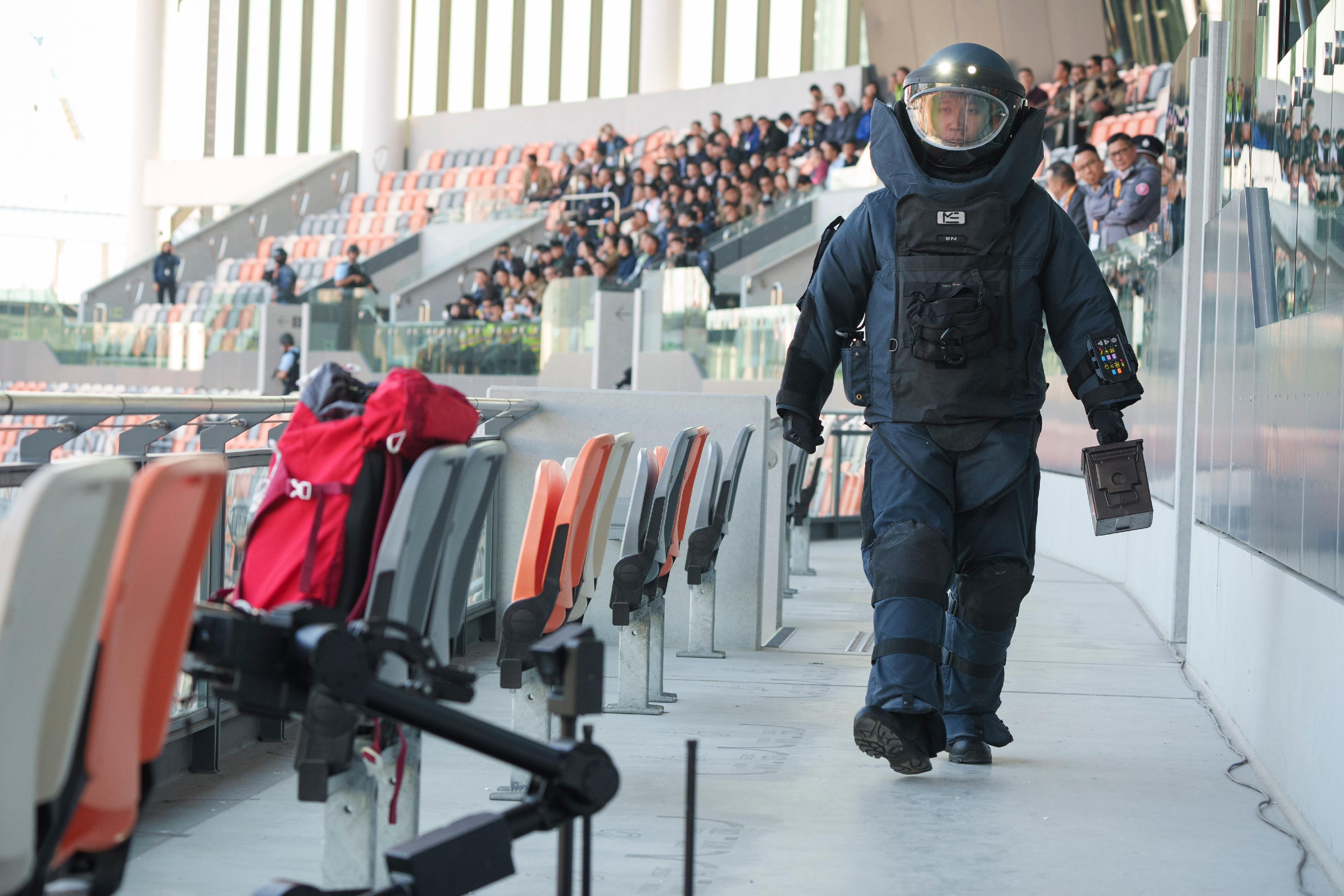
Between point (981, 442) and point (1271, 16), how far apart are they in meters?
1.58

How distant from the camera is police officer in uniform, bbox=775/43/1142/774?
3.89m

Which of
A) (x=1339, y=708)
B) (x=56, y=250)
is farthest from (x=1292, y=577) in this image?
(x=56, y=250)

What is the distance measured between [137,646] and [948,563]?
102 inches

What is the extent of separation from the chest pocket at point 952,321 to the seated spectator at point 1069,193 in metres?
6.19

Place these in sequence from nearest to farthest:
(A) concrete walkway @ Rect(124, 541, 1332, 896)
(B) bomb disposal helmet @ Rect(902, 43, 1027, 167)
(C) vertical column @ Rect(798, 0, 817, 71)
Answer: (A) concrete walkway @ Rect(124, 541, 1332, 896) → (B) bomb disposal helmet @ Rect(902, 43, 1027, 167) → (C) vertical column @ Rect(798, 0, 817, 71)

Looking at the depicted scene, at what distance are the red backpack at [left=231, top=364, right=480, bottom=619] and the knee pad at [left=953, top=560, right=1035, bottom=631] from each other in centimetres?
199

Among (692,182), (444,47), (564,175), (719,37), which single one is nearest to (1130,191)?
(692,182)

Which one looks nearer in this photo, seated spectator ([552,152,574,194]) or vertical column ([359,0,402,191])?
seated spectator ([552,152,574,194])

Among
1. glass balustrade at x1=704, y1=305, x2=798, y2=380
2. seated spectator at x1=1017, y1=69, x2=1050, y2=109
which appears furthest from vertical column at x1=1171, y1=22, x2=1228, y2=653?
seated spectator at x1=1017, y1=69, x2=1050, y2=109

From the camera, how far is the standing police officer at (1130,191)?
8547mm

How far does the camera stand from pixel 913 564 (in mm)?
3812

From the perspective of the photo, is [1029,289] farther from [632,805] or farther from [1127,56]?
[1127,56]

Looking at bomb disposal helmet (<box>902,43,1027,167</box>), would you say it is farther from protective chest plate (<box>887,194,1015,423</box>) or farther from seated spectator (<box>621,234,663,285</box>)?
seated spectator (<box>621,234,663,285</box>)

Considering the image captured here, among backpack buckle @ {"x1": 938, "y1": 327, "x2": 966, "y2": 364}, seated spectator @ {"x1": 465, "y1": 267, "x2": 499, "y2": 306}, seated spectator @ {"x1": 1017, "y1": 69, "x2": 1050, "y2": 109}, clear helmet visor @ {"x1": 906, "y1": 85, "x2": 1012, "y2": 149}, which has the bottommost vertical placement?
backpack buckle @ {"x1": 938, "y1": 327, "x2": 966, "y2": 364}
